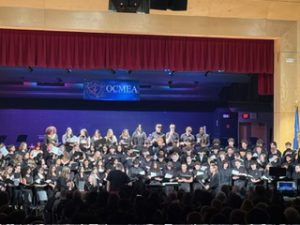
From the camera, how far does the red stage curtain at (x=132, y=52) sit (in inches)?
681

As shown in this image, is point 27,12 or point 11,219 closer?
point 11,219

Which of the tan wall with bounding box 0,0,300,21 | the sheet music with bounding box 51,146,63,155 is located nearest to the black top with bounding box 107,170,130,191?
the sheet music with bounding box 51,146,63,155

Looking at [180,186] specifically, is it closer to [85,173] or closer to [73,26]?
[85,173]

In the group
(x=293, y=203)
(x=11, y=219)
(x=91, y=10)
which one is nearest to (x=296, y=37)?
(x=91, y=10)

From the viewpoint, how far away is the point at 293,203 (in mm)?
8148

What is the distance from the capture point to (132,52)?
1791cm

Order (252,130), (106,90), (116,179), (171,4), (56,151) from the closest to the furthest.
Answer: (171,4) → (116,179) → (56,151) → (106,90) → (252,130)

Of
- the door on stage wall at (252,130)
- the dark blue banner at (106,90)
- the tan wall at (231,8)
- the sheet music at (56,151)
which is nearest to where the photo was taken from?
the sheet music at (56,151)

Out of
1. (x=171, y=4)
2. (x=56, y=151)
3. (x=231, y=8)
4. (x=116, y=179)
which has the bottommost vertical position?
(x=116, y=179)

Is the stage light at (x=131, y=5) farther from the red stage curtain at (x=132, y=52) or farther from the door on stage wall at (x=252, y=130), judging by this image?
the door on stage wall at (x=252, y=130)

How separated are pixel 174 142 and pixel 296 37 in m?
5.56

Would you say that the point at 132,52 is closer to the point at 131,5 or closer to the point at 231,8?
the point at 231,8

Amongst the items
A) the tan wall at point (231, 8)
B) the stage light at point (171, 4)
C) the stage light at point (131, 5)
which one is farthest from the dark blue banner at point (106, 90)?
the stage light at point (171, 4)

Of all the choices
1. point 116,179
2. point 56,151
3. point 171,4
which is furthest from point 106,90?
point 171,4
